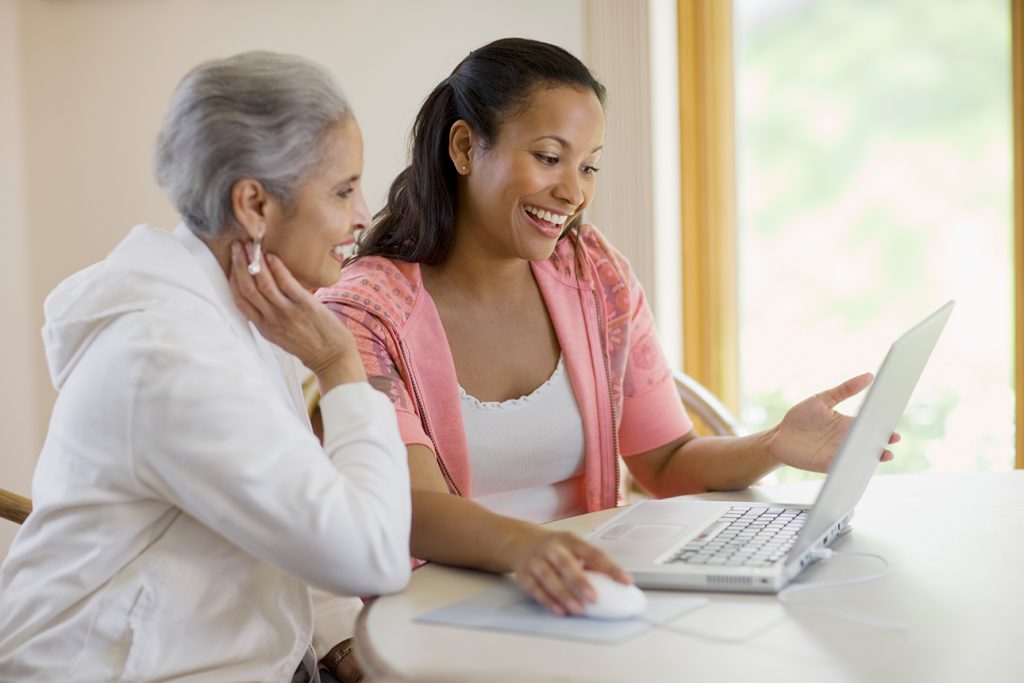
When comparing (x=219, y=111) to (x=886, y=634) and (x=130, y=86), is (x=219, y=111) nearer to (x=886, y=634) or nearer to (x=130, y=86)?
(x=886, y=634)

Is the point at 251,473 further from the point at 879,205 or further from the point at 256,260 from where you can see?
the point at 879,205

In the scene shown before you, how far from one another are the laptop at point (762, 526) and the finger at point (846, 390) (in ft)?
0.40

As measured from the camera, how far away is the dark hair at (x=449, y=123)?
1.74 meters

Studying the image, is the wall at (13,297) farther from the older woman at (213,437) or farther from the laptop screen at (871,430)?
the laptop screen at (871,430)

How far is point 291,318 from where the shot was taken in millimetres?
1269

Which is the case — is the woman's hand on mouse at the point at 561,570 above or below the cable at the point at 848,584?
above

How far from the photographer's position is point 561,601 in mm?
1091

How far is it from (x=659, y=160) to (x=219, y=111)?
7.42 ft

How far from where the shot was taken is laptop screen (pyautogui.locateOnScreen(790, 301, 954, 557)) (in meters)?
1.11

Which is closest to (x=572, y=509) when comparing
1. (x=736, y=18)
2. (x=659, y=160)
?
(x=659, y=160)

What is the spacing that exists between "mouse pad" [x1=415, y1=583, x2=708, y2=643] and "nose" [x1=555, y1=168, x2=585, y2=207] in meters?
0.73

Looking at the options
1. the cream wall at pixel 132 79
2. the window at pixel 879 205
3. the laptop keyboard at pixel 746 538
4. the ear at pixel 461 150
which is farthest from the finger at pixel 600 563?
the cream wall at pixel 132 79

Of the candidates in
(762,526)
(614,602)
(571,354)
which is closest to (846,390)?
(762,526)

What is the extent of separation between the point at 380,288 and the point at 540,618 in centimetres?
73
